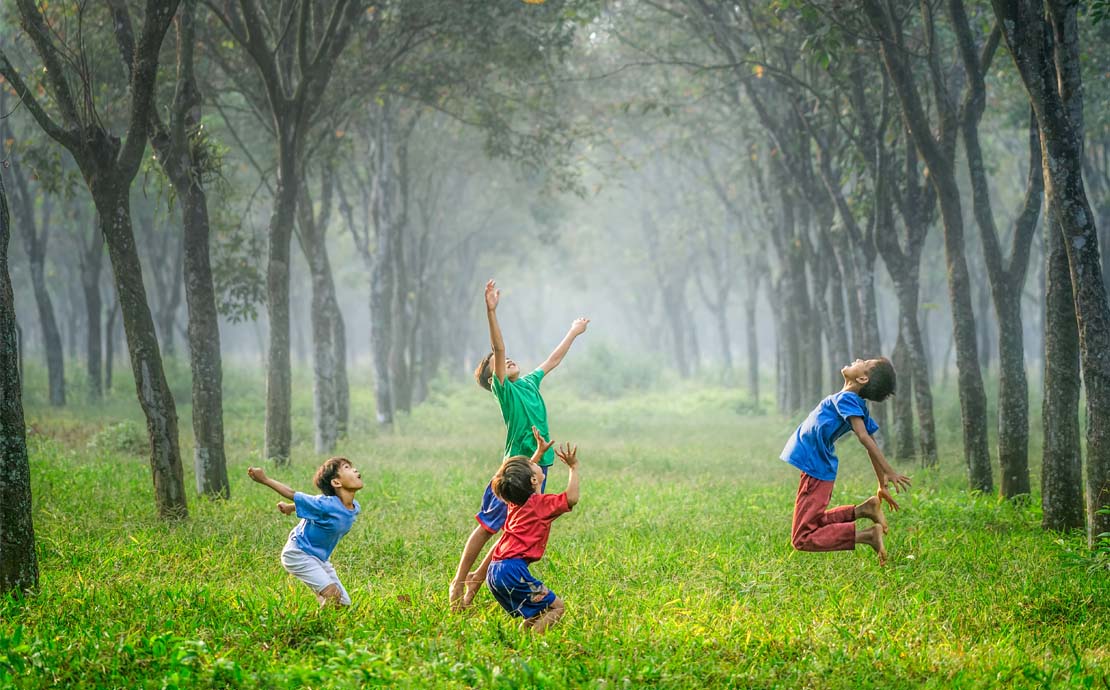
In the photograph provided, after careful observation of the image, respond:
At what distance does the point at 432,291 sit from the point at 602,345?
27.6 feet

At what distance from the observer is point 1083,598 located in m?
6.30

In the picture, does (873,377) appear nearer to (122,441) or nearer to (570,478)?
(570,478)

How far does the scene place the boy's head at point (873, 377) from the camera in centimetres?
699

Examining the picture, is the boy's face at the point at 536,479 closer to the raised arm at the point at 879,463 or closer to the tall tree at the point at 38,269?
the raised arm at the point at 879,463

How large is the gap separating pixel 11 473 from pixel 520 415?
3.27 meters

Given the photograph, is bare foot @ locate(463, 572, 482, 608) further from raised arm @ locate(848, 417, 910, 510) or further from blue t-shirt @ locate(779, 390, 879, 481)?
raised arm @ locate(848, 417, 910, 510)

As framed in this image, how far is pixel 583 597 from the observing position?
6539mm

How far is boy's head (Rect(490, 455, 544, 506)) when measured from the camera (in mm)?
5605

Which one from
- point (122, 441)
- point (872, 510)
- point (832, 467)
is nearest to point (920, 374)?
point (872, 510)

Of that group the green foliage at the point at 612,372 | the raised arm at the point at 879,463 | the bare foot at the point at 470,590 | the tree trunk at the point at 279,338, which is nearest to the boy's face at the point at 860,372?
the raised arm at the point at 879,463

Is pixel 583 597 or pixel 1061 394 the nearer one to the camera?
pixel 583 597

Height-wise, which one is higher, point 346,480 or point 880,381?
point 880,381

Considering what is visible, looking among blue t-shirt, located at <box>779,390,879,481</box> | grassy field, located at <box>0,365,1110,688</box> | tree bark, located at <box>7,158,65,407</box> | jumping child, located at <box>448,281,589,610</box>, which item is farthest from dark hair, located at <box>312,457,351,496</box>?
tree bark, located at <box>7,158,65,407</box>

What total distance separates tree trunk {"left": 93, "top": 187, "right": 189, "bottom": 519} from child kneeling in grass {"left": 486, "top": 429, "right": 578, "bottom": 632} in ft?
14.9
